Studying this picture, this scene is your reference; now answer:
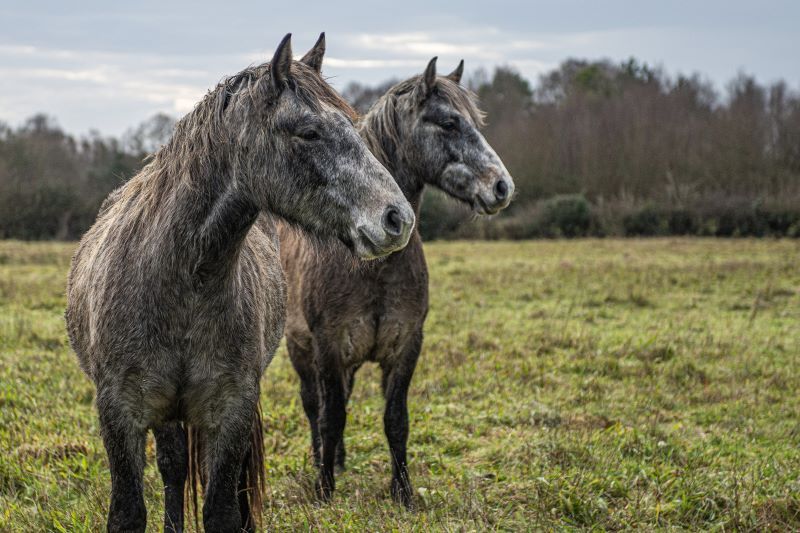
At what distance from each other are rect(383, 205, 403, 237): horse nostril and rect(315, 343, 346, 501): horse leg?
7.23 ft

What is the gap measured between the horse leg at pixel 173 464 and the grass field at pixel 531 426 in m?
0.24

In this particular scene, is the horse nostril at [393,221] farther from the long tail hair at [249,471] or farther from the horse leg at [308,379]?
the horse leg at [308,379]

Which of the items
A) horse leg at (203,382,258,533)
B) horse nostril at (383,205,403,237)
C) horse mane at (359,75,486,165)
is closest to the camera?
horse nostril at (383,205,403,237)

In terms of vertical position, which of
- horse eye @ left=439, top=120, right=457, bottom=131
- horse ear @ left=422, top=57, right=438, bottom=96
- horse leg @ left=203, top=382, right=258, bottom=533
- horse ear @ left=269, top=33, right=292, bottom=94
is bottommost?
horse leg @ left=203, top=382, right=258, bottom=533

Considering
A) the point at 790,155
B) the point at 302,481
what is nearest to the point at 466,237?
the point at 790,155

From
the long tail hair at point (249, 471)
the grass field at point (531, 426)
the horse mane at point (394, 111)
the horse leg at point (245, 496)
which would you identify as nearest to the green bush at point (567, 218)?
the grass field at point (531, 426)

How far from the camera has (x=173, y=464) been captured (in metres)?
3.92

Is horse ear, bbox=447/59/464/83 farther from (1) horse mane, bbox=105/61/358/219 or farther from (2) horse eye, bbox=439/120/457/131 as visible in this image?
(1) horse mane, bbox=105/61/358/219

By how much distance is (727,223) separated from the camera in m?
29.5

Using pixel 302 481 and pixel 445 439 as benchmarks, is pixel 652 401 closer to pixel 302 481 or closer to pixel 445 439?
pixel 445 439

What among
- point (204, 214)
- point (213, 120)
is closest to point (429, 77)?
point (213, 120)

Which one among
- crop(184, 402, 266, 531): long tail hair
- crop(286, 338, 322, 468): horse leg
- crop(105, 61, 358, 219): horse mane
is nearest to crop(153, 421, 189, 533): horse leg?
crop(184, 402, 266, 531): long tail hair

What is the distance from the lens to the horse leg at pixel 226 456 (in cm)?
320

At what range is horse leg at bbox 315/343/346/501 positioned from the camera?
4.79m
